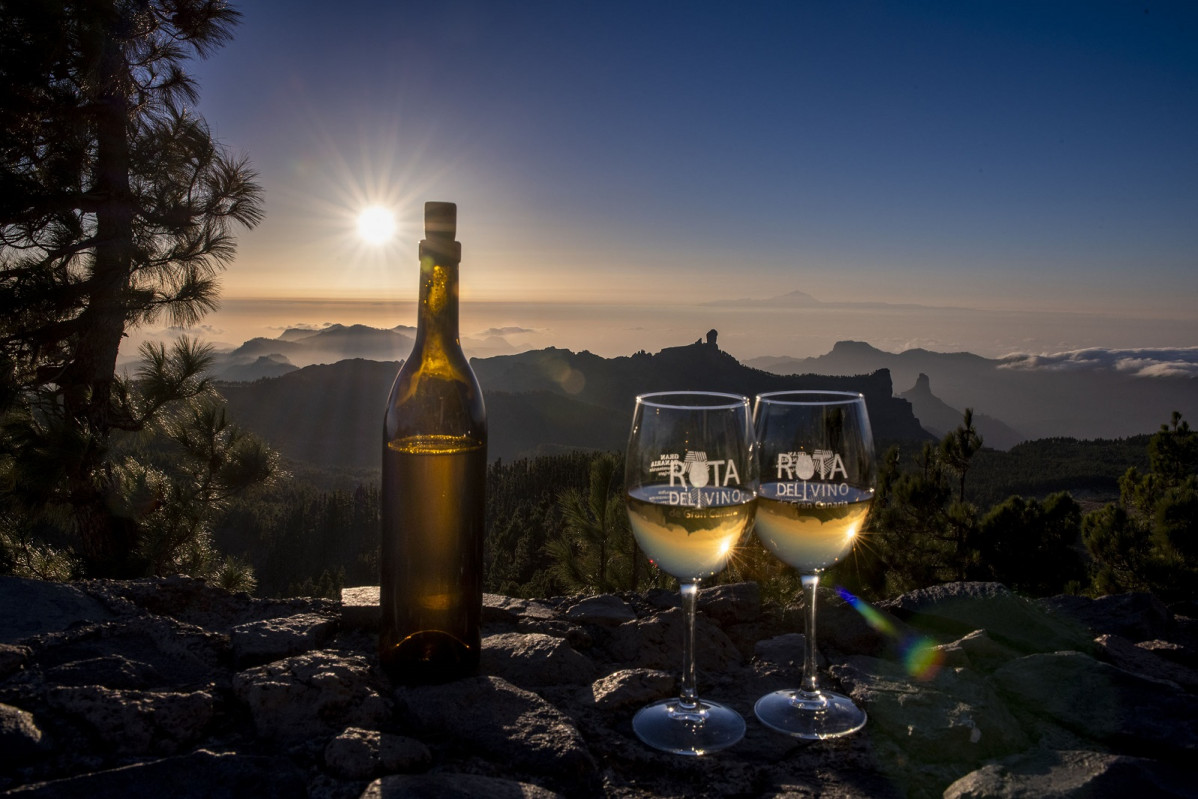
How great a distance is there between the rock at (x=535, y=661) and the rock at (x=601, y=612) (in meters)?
0.25

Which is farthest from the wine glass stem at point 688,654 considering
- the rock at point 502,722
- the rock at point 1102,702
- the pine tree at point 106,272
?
the pine tree at point 106,272

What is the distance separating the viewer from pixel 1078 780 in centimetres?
118

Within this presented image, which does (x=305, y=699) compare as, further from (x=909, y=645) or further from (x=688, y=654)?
(x=909, y=645)

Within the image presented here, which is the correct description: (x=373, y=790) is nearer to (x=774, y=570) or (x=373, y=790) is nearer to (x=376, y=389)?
(x=774, y=570)

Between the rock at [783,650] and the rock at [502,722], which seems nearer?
the rock at [502,722]

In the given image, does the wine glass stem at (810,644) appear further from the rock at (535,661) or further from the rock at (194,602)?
the rock at (194,602)

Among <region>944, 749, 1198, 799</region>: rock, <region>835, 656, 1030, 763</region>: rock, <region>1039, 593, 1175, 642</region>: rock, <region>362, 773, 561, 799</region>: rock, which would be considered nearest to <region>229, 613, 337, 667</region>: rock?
<region>362, 773, 561, 799</region>: rock

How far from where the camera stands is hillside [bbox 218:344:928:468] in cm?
8288

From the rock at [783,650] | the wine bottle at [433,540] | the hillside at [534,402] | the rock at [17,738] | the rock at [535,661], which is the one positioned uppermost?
the wine bottle at [433,540]

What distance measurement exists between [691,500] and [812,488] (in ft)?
0.96

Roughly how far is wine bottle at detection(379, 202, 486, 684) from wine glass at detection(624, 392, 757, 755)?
41 cm

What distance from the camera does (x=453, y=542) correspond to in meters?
1.61

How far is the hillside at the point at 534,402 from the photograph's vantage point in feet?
272

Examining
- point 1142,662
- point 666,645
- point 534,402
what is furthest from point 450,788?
point 534,402
